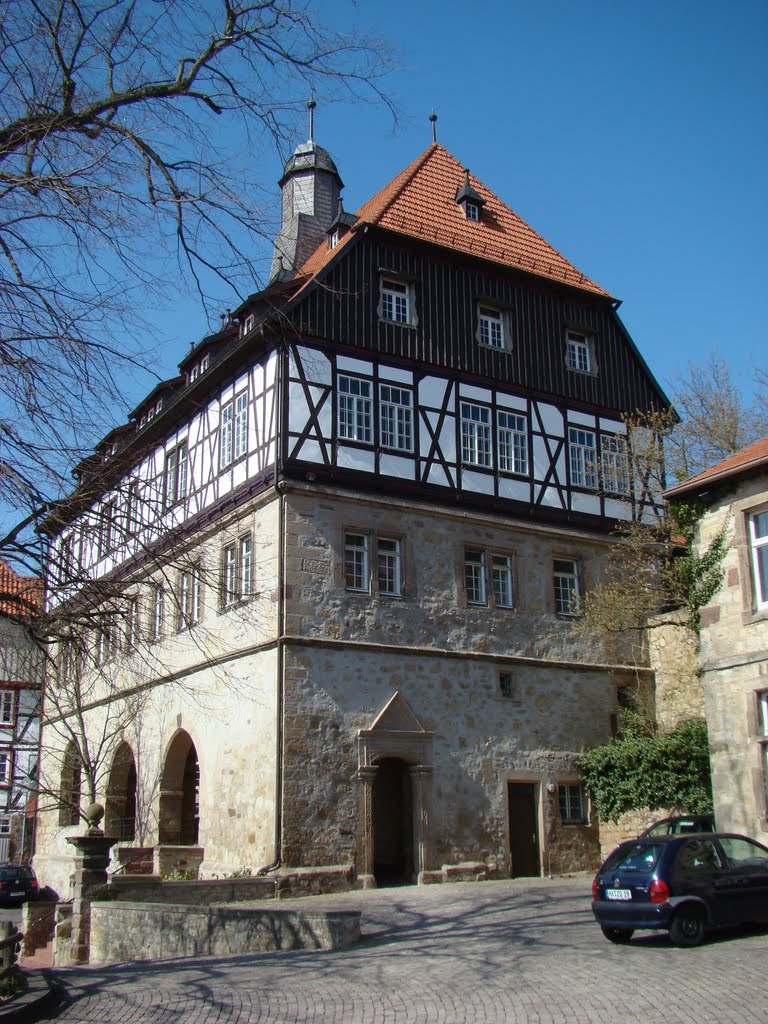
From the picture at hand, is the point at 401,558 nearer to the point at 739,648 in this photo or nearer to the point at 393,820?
the point at 393,820

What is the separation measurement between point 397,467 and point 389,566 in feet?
6.59

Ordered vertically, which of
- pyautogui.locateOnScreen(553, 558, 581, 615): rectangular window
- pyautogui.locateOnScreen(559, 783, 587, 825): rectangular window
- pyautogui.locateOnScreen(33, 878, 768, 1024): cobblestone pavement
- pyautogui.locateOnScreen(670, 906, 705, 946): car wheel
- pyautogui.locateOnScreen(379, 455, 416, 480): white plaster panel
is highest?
pyautogui.locateOnScreen(379, 455, 416, 480): white plaster panel

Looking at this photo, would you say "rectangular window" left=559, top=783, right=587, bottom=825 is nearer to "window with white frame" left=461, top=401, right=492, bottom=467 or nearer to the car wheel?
"window with white frame" left=461, top=401, right=492, bottom=467

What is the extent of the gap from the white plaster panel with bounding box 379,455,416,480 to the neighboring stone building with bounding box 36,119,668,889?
0.13ft

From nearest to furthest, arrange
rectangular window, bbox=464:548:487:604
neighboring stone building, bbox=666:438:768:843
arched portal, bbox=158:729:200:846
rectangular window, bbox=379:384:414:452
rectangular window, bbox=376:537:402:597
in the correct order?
neighboring stone building, bbox=666:438:768:843 → rectangular window, bbox=376:537:402:597 → rectangular window, bbox=379:384:414:452 → rectangular window, bbox=464:548:487:604 → arched portal, bbox=158:729:200:846

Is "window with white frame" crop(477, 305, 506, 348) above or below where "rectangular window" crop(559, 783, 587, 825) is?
above

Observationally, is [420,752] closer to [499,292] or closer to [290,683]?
[290,683]

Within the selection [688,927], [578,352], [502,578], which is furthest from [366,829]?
[578,352]

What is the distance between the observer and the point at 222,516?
23.8 m

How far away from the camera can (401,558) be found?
22.5 metres

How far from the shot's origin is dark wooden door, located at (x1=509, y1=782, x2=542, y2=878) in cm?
2272

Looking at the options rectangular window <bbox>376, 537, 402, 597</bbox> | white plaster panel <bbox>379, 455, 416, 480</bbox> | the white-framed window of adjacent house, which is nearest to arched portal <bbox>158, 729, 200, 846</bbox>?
rectangular window <bbox>376, 537, 402, 597</bbox>

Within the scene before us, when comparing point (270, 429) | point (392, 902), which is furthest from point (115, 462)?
point (270, 429)

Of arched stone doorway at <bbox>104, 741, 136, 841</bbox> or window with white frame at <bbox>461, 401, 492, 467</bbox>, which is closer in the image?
window with white frame at <bbox>461, 401, 492, 467</bbox>
